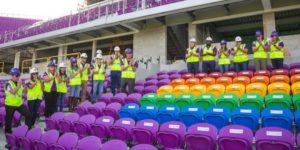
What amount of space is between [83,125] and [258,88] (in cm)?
A: 406

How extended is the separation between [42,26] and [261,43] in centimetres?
1492

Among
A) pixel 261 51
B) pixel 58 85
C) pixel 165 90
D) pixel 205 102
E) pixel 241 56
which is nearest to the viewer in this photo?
pixel 205 102

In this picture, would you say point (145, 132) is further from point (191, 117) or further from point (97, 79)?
point (97, 79)

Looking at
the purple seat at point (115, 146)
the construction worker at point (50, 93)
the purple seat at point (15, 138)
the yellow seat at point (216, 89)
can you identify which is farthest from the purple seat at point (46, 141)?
the yellow seat at point (216, 89)

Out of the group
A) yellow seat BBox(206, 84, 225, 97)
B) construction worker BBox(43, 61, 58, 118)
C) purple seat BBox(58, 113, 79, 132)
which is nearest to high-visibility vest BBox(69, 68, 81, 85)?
construction worker BBox(43, 61, 58, 118)

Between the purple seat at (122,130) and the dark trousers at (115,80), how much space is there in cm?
324

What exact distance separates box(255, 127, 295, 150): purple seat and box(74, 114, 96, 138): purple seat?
10.6ft

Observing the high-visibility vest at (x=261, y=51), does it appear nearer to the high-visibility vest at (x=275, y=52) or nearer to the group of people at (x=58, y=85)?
the high-visibility vest at (x=275, y=52)

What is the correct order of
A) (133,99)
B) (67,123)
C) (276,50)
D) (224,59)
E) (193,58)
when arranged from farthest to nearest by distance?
(193,58), (224,59), (276,50), (133,99), (67,123)

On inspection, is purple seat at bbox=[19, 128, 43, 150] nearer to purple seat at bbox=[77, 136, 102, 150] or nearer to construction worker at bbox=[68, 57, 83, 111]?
purple seat at bbox=[77, 136, 102, 150]

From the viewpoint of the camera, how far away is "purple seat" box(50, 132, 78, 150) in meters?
4.24

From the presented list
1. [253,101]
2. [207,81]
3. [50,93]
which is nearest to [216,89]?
[207,81]

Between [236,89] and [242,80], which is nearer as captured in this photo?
[236,89]

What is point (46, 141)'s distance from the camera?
4.72 metres
